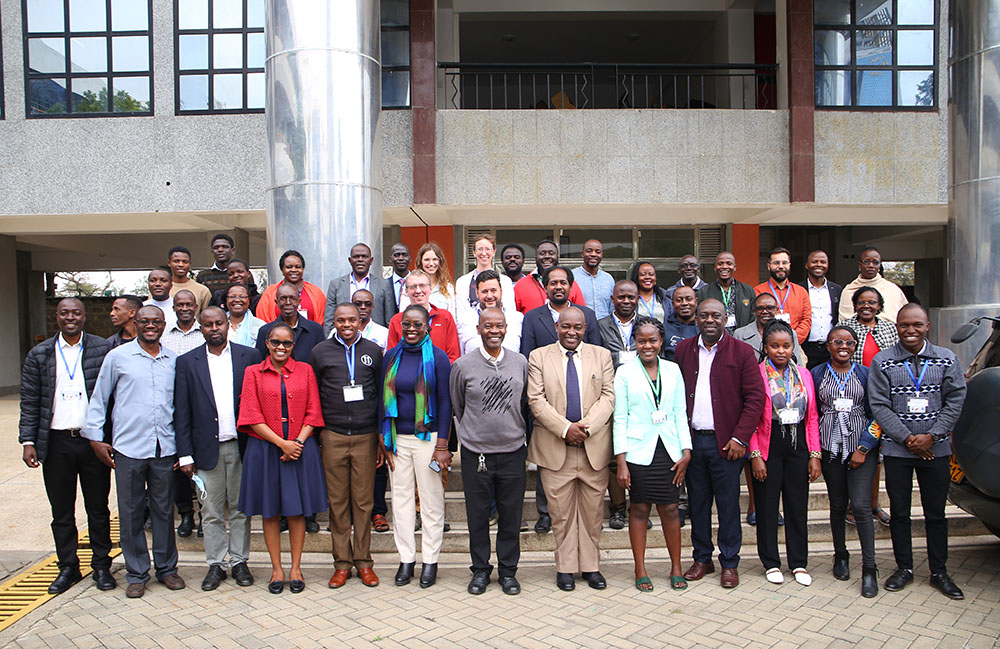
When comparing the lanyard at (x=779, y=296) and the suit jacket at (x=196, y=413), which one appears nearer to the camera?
the suit jacket at (x=196, y=413)

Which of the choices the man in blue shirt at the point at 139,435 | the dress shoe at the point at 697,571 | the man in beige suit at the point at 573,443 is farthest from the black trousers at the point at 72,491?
the dress shoe at the point at 697,571

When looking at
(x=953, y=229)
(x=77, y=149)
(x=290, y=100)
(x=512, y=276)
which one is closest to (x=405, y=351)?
(x=512, y=276)

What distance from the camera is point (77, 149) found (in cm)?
1227

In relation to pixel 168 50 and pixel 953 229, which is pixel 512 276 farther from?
pixel 168 50

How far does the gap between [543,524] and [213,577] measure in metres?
2.44

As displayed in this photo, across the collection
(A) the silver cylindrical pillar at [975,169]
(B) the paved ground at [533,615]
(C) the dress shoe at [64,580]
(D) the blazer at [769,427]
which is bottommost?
(B) the paved ground at [533,615]

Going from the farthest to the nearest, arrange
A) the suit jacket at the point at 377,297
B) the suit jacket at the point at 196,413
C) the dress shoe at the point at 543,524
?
1. the suit jacket at the point at 377,297
2. the dress shoe at the point at 543,524
3. the suit jacket at the point at 196,413

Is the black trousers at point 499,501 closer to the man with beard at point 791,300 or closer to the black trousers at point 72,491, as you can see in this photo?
the black trousers at point 72,491

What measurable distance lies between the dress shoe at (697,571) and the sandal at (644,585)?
32 centimetres

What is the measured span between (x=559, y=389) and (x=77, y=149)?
35.7 ft

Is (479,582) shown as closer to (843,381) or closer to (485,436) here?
(485,436)

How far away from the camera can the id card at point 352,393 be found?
511 centimetres

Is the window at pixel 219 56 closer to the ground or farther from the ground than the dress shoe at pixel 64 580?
farther from the ground

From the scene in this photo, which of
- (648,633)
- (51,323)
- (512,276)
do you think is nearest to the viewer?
(648,633)
